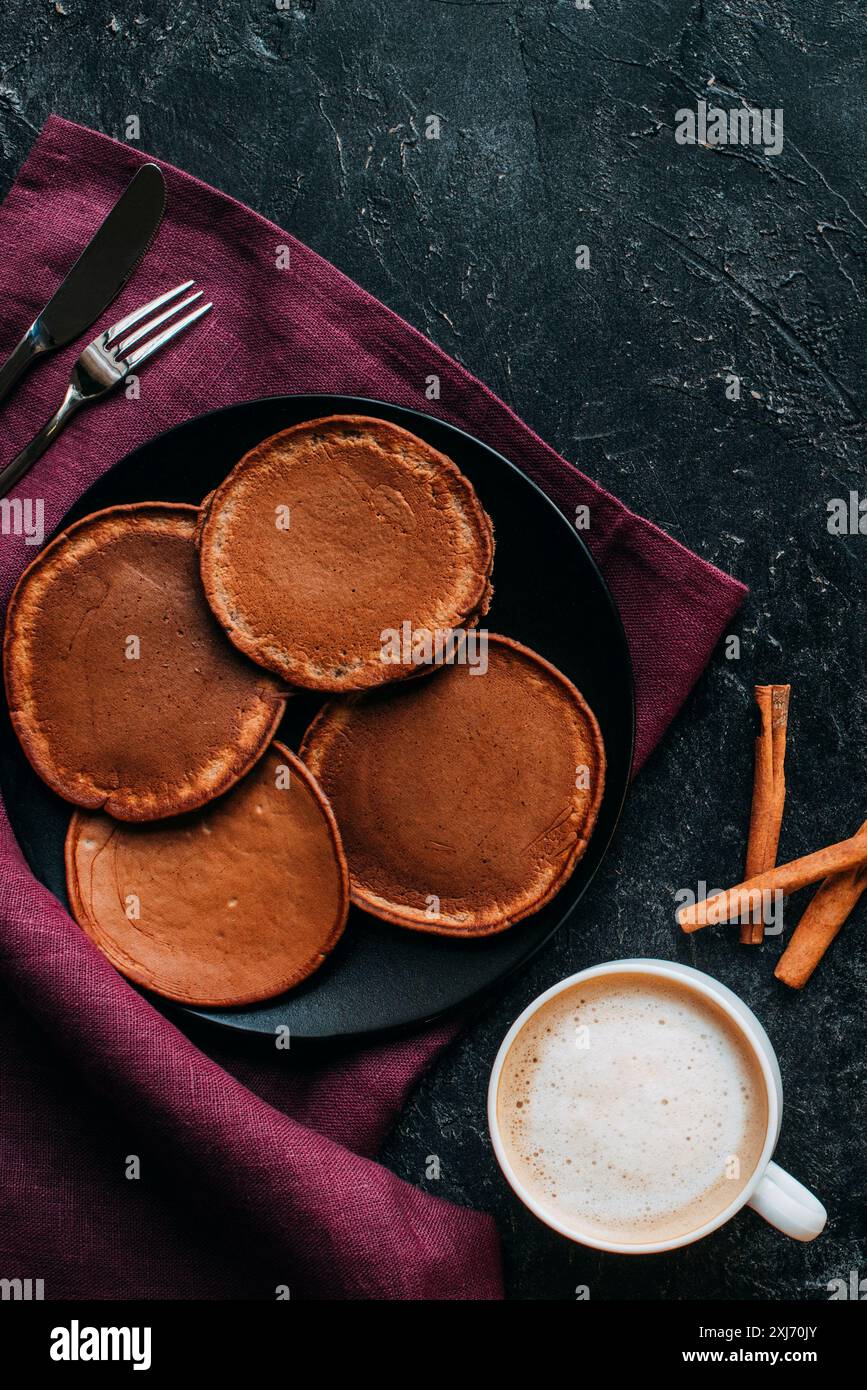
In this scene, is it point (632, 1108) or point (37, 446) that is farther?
point (37, 446)

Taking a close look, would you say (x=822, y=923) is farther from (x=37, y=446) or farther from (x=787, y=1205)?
(x=37, y=446)

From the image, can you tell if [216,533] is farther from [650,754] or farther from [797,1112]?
[797,1112]

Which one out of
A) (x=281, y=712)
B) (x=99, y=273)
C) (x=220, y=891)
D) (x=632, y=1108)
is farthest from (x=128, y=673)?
(x=632, y=1108)

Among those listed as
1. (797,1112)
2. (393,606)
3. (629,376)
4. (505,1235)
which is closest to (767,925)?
(797,1112)

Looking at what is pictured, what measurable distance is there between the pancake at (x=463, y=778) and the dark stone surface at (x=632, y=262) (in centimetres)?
19

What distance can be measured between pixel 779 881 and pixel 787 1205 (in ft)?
1.90

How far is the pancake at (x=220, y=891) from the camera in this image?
2.13 metres

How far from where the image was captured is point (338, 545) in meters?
2.17

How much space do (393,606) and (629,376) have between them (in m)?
0.70

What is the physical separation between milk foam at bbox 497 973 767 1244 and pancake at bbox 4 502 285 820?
799 millimetres
